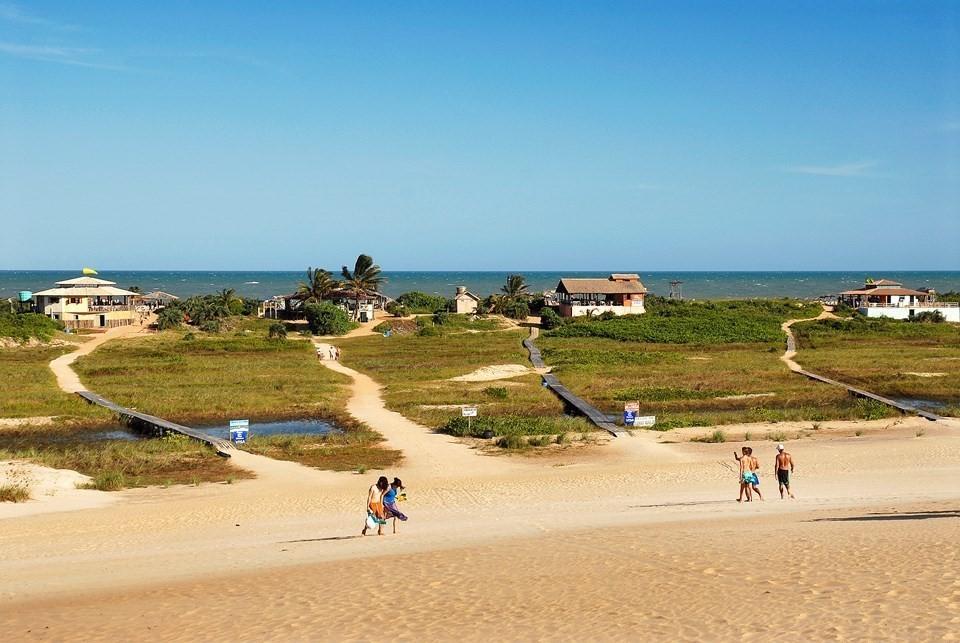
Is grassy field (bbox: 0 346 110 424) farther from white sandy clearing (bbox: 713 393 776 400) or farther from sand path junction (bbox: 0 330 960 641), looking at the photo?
white sandy clearing (bbox: 713 393 776 400)

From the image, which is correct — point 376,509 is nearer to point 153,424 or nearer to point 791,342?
point 153,424

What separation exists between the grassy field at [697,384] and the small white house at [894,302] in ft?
78.8

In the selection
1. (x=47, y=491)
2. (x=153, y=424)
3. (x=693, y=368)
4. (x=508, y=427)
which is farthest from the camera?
(x=693, y=368)

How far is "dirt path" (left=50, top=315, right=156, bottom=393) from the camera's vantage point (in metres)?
42.7

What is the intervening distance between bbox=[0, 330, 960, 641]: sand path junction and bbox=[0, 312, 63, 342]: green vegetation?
42.6 meters

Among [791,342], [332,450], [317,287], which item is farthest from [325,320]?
[332,450]

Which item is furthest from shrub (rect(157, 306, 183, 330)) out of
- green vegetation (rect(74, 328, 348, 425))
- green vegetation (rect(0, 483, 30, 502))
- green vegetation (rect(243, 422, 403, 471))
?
green vegetation (rect(0, 483, 30, 502))

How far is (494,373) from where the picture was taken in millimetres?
47625

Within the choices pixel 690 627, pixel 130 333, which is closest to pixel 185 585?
pixel 690 627

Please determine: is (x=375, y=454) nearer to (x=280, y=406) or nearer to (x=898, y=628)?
(x=280, y=406)

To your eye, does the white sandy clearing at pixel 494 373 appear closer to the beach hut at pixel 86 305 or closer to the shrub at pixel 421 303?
the shrub at pixel 421 303

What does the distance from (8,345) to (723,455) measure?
4991cm

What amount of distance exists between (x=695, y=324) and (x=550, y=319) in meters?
12.3

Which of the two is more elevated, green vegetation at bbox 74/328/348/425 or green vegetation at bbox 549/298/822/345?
green vegetation at bbox 549/298/822/345
